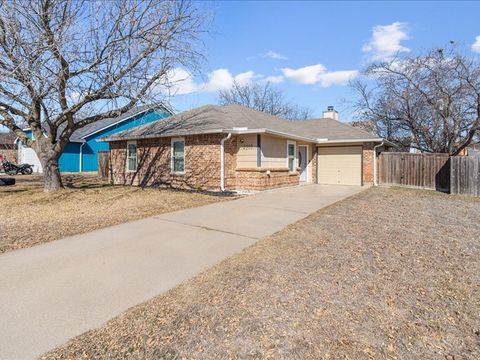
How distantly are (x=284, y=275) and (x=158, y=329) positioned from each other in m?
1.73

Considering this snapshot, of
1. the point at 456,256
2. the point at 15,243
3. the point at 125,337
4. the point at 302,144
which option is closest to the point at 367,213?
the point at 456,256

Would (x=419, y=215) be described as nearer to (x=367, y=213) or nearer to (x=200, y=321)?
(x=367, y=213)

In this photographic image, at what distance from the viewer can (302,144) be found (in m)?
16.3

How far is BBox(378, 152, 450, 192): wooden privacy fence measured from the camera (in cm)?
1416

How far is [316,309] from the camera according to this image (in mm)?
3090

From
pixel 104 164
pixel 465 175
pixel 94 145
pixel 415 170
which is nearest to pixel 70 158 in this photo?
pixel 94 145

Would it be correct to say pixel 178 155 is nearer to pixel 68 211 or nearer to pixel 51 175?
pixel 51 175

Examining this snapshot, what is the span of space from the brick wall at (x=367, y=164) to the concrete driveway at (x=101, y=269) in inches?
381

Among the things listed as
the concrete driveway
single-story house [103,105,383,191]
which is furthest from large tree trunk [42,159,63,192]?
the concrete driveway

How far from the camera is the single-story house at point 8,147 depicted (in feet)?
102

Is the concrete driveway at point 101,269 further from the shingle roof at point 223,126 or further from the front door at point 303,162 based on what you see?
the front door at point 303,162

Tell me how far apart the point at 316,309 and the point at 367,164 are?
13953mm

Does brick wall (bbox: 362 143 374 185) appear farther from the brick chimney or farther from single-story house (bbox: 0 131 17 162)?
single-story house (bbox: 0 131 17 162)

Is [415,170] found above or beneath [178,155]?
beneath
